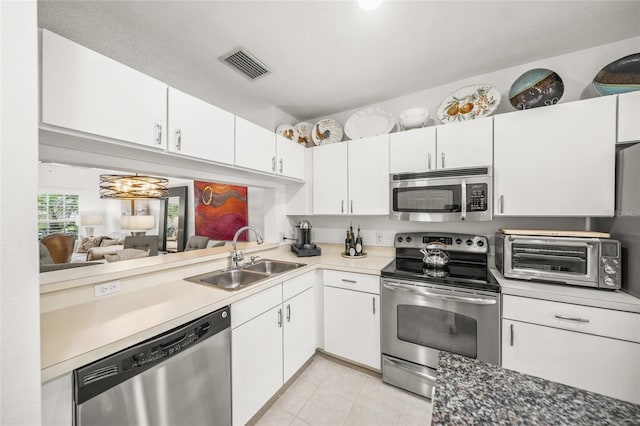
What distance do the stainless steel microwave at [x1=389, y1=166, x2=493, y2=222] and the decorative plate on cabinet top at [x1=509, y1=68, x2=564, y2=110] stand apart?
1.74 feet

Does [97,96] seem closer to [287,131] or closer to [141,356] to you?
[141,356]

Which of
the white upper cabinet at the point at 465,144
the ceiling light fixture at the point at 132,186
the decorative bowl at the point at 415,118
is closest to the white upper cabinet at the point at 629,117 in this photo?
the white upper cabinet at the point at 465,144

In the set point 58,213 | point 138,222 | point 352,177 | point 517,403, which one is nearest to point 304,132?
point 352,177

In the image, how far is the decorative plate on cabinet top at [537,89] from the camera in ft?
5.38

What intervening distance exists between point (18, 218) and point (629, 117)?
9.35ft

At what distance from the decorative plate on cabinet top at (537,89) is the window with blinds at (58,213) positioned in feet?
26.6

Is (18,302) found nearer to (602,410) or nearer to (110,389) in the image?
(110,389)

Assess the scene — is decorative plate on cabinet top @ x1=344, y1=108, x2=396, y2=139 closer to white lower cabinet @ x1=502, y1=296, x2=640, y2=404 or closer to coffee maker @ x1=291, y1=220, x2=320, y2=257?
coffee maker @ x1=291, y1=220, x2=320, y2=257

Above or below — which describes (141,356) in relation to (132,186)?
below

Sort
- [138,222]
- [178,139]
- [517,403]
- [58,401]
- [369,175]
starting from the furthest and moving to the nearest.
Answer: [138,222]
[369,175]
[178,139]
[58,401]
[517,403]

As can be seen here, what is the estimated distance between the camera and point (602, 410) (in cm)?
45

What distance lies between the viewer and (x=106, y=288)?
50.9 inches

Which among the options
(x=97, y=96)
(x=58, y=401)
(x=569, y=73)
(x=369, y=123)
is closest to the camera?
(x=58, y=401)

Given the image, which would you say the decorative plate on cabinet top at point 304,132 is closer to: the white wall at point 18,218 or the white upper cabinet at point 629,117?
the white wall at point 18,218
